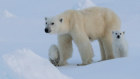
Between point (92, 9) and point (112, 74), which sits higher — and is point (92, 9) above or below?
above

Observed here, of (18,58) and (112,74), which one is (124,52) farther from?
(18,58)

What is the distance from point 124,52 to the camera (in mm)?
7586

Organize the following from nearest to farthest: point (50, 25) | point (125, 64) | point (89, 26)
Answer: point (125, 64) → point (50, 25) → point (89, 26)

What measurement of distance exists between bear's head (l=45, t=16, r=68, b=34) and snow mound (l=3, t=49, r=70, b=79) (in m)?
2.74

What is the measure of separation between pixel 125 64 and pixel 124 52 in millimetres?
2020

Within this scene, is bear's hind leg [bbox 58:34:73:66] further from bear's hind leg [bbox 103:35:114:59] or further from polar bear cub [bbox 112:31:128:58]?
polar bear cub [bbox 112:31:128:58]

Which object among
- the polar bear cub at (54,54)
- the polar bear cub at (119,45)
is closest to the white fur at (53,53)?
the polar bear cub at (54,54)

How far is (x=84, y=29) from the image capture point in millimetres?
7680

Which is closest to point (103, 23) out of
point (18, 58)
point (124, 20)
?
point (18, 58)

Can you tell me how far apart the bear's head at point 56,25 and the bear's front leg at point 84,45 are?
0.25m

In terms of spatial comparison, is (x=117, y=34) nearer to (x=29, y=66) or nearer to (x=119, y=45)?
(x=119, y=45)

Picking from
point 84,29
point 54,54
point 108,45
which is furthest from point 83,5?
point 84,29

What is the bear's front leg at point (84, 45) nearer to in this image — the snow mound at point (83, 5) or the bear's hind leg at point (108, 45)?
the bear's hind leg at point (108, 45)

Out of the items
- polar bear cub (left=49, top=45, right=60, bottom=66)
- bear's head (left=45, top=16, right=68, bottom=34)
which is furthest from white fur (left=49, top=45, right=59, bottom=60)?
bear's head (left=45, top=16, right=68, bottom=34)
